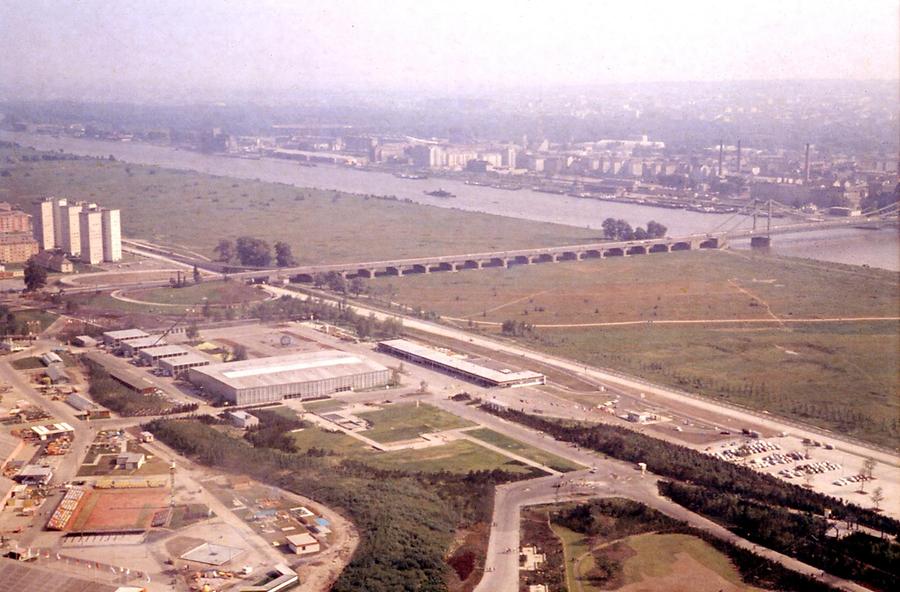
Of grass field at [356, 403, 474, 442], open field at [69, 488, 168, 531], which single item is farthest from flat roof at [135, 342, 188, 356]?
open field at [69, 488, 168, 531]

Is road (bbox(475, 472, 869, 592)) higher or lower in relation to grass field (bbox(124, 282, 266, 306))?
lower

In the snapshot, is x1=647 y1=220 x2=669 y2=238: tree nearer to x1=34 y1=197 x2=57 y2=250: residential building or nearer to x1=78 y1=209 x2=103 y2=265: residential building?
x1=78 y1=209 x2=103 y2=265: residential building

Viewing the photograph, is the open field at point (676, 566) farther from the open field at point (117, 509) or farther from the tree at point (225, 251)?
the tree at point (225, 251)

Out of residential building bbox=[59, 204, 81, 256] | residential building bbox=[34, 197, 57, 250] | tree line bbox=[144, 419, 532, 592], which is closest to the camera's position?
tree line bbox=[144, 419, 532, 592]

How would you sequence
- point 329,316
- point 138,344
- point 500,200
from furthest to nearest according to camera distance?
point 500,200, point 329,316, point 138,344

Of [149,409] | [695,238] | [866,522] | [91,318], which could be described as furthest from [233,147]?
[866,522]

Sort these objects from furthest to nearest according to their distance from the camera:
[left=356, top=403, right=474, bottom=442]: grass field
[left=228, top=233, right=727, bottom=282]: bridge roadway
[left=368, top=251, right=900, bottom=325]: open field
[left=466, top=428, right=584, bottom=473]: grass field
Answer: [left=228, top=233, right=727, bottom=282]: bridge roadway
[left=368, top=251, right=900, bottom=325]: open field
[left=356, top=403, right=474, bottom=442]: grass field
[left=466, top=428, right=584, bottom=473]: grass field

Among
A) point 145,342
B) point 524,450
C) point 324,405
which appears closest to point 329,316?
point 145,342

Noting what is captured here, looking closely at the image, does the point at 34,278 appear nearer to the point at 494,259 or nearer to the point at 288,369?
the point at 288,369
